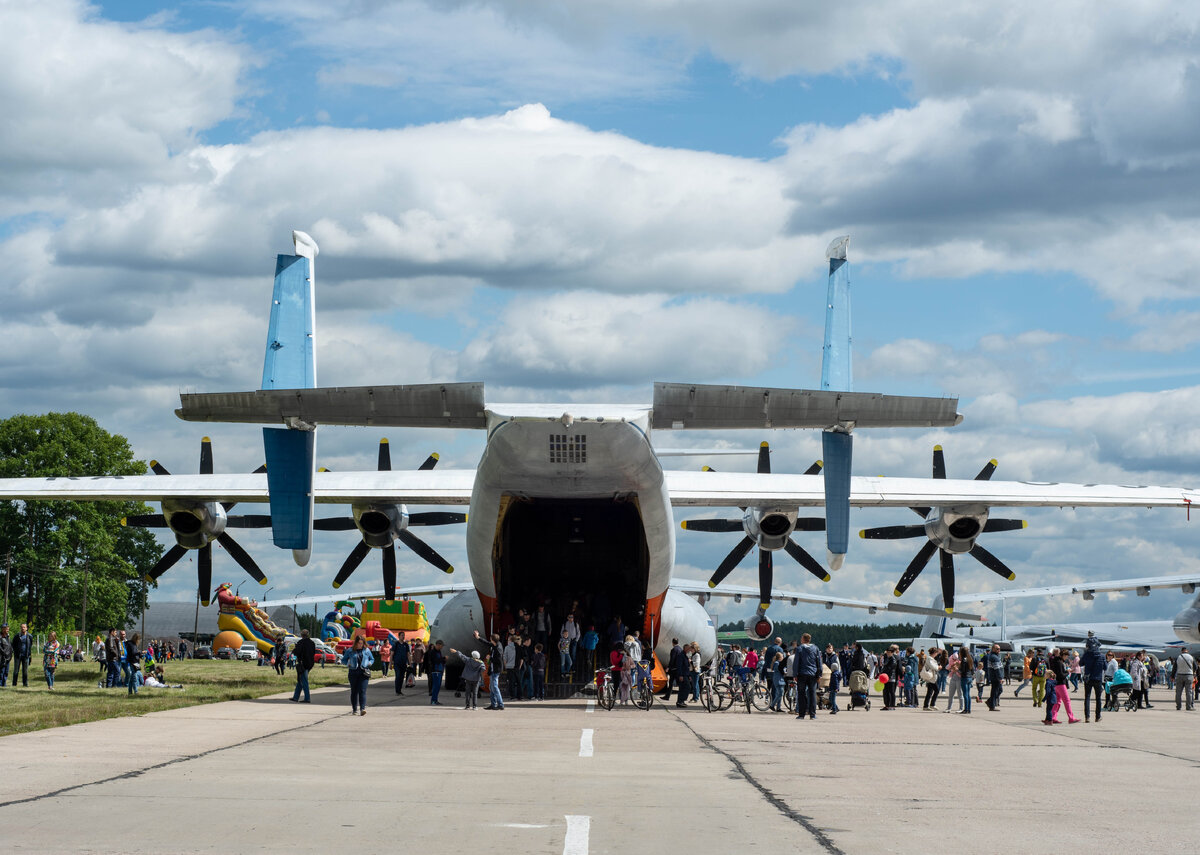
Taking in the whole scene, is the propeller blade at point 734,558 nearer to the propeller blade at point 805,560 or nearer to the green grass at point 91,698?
the propeller blade at point 805,560

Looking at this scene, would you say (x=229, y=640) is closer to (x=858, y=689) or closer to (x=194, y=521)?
(x=194, y=521)

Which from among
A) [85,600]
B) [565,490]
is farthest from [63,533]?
[565,490]

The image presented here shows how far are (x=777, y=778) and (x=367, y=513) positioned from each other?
16884 millimetres

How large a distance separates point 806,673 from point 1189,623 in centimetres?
1925

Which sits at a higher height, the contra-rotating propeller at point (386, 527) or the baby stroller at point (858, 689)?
the contra-rotating propeller at point (386, 527)

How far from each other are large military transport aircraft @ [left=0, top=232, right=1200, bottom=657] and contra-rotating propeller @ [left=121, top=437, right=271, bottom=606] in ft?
0.15

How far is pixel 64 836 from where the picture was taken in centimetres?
686

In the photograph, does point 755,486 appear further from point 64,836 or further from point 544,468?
point 64,836

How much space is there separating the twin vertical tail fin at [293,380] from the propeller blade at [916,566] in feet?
47.1

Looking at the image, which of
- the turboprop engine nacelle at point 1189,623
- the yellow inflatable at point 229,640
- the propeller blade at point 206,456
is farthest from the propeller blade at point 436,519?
the yellow inflatable at point 229,640

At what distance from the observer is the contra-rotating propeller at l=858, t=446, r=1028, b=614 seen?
27.5 m

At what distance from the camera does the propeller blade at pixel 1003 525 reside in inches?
1142

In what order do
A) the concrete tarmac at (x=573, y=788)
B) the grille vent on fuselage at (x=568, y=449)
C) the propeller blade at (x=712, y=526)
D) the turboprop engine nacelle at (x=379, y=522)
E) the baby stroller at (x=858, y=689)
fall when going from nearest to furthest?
1. the concrete tarmac at (x=573, y=788)
2. the grille vent on fuselage at (x=568, y=449)
3. the baby stroller at (x=858, y=689)
4. the turboprop engine nacelle at (x=379, y=522)
5. the propeller blade at (x=712, y=526)

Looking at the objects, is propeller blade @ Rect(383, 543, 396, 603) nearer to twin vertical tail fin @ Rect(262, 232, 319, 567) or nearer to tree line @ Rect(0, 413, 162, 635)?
twin vertical tail fin @ Rect(262, 232, 319, 567)
